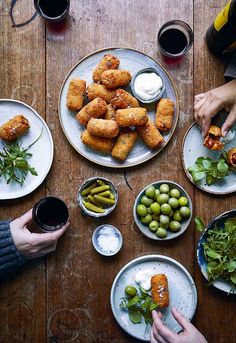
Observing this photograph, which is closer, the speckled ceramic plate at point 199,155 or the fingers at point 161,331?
the fingers at point 161,331

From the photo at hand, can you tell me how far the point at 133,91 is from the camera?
5.53 feet

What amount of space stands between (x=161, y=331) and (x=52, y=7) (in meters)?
1.20

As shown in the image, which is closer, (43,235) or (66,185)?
(43,235)

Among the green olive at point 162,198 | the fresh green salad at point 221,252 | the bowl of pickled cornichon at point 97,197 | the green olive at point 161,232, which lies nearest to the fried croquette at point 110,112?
the bowl of pickled cornichon at point 97,197

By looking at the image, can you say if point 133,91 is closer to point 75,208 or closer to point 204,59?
point 204,59

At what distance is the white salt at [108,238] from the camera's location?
1.70m

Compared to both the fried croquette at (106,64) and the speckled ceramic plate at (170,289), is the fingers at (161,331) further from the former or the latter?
the fried croquette at (106,64)

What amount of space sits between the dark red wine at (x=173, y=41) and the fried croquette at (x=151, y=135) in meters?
0.28

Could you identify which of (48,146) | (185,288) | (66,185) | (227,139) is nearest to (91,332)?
(185,288)

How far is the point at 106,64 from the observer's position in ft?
5.49

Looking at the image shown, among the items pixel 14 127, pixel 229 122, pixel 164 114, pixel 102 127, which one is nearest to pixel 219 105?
pixel 229 122

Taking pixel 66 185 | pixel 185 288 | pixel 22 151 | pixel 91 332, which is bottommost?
pixel 91 332

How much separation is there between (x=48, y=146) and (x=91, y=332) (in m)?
0.70

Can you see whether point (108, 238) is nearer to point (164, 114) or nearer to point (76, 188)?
point (76, 188)
